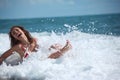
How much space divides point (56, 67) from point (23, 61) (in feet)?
3.05

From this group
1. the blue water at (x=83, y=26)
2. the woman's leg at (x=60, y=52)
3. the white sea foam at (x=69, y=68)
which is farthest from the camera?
the blue water at (x=83, y=26)

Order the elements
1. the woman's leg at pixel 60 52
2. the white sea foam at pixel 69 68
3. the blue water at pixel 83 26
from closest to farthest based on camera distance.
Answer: the white sea foam at pixel 69 68, the woman's leg at pixel 60 52, the blue water at pixel 83 26

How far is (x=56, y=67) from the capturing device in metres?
4.07

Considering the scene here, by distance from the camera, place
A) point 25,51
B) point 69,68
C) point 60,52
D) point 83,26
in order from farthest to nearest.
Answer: point 83,26, point 25,51, point 60,52, point 69,68

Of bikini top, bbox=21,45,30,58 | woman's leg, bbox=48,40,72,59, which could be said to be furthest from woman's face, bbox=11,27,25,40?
woman's leg, bbox=48,40,72,59

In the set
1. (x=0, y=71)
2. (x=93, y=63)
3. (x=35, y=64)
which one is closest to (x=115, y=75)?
(x=93, y=63)

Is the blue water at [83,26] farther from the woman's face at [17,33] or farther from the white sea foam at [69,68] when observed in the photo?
the woman's face at [17,33]

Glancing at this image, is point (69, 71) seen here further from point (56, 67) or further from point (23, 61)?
point (23, 61)

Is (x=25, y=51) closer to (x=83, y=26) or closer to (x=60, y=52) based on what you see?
(x=60, y=52)

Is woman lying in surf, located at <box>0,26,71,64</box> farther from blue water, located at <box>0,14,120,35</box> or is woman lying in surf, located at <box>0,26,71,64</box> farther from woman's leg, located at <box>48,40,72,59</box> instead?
blue water, located at <box>0,14,120,35</box>

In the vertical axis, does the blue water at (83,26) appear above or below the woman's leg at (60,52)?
below

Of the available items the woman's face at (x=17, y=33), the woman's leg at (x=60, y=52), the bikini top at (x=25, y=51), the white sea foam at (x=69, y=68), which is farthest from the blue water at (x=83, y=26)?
the woman's face at (x=17, y=33)

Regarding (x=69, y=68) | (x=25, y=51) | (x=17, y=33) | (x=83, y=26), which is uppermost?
(x=17, y=33)

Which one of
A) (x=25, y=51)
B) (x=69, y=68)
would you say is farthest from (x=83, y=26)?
(x=69, y=68)
